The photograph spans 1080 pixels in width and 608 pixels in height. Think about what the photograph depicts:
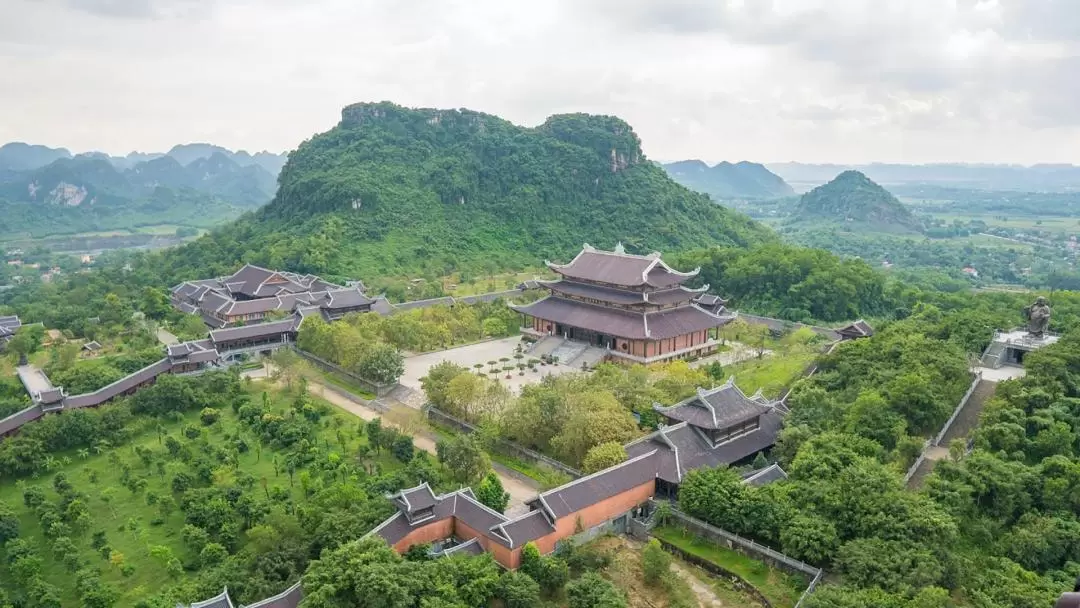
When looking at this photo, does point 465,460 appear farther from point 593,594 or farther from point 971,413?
point 971,413

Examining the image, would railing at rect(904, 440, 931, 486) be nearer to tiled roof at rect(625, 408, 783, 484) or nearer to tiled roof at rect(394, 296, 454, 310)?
tiled roof at rect(625, 408, 783, 484)

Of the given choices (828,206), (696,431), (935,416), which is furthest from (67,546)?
(828,206)

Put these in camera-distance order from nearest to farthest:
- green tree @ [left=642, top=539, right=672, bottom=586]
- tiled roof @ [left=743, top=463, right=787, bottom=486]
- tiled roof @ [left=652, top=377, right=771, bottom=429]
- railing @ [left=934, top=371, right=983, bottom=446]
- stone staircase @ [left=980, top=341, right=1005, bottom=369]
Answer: green tree @ [left=642, top=539, right=672, bottom=586] → tiled roof @ [left=743, top=463, right=787, bottom=486] → tiled roof @ [left=652, top=377, right=771, bottom=429] → railing @ [left=934, top=371, right=983, bottom=446] → stone staircase @ [left=980, top=341, right=1005, bottom=369]

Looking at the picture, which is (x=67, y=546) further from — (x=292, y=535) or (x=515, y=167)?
(x=515, y=167)

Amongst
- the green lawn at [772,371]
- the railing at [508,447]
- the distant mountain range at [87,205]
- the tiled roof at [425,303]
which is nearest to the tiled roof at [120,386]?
the railing at [508,447]

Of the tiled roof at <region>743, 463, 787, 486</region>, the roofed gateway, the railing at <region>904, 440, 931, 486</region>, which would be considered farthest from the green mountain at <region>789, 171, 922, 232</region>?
the tiled roof at <region>743, 463, 787, 486</region>
